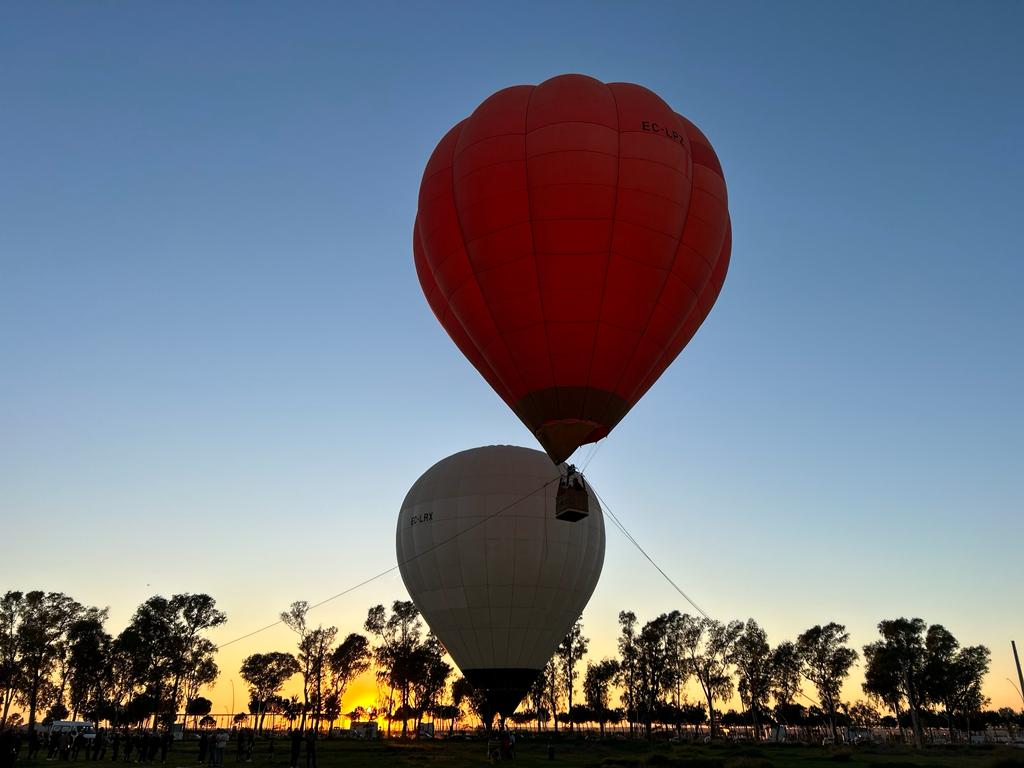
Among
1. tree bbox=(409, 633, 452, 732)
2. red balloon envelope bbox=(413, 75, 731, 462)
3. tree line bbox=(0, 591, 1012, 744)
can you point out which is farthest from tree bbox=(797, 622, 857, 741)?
red balloon envelope bbox=(413, 75, 731, 462)

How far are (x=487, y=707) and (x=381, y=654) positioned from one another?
4423 centimetres

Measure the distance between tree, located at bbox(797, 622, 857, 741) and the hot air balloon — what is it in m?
43.3

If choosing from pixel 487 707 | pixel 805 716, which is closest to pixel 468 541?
pixel 487 707

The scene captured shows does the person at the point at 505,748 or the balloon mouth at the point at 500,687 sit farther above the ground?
the balloon mouth at the point at 500,687

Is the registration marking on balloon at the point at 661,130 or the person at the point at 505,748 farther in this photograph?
the person at the point at 505,748

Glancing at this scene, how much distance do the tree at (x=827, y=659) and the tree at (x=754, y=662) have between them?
10.7 ft

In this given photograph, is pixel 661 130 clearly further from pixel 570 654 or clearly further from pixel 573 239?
pixel 570 654

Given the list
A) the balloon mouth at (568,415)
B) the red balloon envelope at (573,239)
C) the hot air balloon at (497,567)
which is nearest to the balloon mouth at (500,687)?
the hot air balloon at (497,567)

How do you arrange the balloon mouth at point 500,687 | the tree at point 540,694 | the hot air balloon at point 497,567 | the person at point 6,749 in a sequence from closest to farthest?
the person at point 6,749, the balloon mouth at point 500,687, the hot air balloon at point 497,567, the tree at point 540,694

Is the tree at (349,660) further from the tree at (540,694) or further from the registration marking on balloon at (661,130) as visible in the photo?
the registration marking on balloon at (661,130)

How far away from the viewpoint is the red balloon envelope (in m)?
16.9

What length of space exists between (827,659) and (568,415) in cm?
5628

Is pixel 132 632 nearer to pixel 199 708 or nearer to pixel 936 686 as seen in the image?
pixel 199 708

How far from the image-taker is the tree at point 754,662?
62.6 metres
